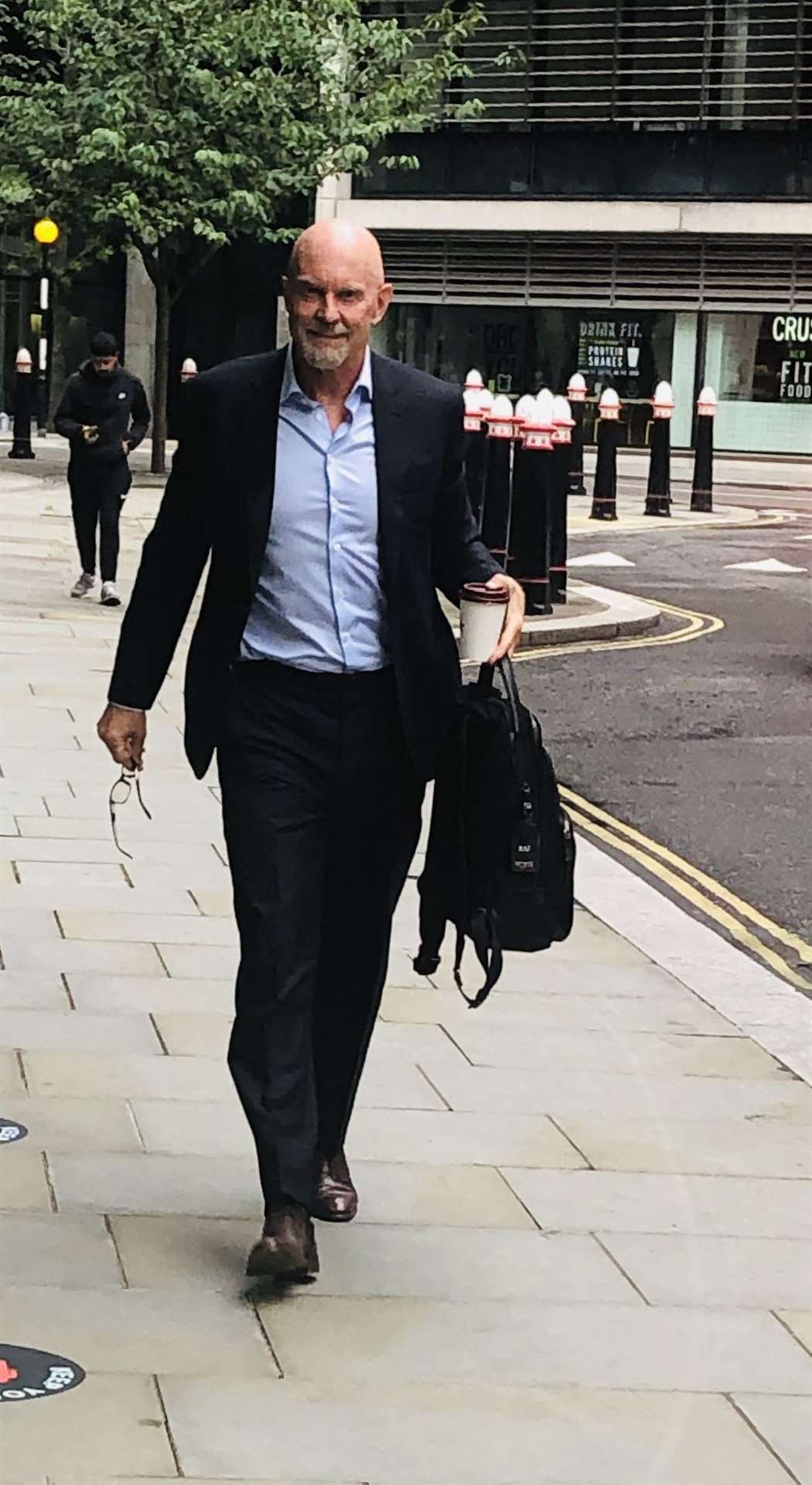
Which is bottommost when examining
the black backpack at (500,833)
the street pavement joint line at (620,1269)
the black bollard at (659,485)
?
the street pavement joint line at (620,1269)

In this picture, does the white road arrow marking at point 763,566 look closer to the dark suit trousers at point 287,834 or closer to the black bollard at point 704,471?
the black bollard at point 704,471

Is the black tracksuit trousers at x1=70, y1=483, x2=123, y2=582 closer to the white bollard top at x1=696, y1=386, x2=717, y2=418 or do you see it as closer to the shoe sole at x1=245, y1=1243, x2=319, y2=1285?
the shoe sole at x1=245, y1=1243, x2=319, y2=1285

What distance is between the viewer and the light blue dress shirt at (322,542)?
451 cm

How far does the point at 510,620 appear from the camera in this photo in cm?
449

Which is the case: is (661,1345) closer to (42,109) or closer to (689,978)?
(689,978)

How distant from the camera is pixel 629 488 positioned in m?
30.1

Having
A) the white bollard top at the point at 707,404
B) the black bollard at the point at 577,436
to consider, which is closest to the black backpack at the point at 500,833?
the black bollard at the point at 577,436

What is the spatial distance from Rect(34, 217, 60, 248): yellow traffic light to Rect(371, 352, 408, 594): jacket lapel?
26246 mm

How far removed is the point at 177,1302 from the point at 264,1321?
165mm

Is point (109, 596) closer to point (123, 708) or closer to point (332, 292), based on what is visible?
point (123, 708)

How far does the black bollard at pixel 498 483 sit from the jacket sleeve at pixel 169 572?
37.7 ft

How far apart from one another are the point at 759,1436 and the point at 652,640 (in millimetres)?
11833

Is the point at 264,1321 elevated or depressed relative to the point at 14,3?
depressed

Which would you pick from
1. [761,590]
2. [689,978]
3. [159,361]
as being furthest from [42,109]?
[689,978]
